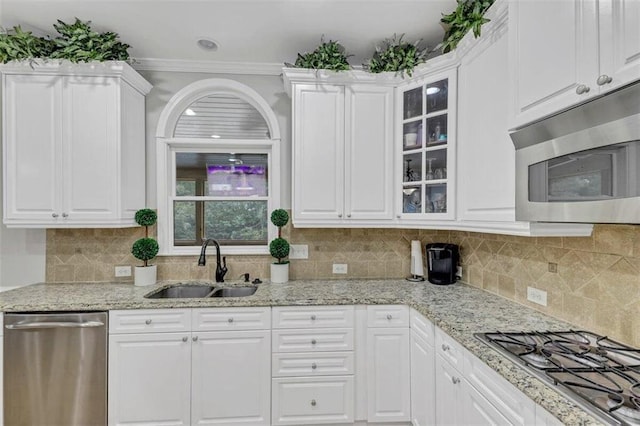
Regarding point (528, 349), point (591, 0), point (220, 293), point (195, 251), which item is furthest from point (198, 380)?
point (591, 0)

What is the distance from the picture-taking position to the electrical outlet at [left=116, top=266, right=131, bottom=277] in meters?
2.65

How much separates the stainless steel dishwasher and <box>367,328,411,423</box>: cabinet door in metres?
1.76

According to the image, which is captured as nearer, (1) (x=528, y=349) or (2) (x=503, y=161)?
(1) (x=528, y=349)

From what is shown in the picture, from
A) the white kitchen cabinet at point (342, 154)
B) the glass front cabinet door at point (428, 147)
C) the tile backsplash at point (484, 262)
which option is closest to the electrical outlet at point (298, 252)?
the tile backsplash at point (484, 262)

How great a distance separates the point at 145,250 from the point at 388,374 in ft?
6.63

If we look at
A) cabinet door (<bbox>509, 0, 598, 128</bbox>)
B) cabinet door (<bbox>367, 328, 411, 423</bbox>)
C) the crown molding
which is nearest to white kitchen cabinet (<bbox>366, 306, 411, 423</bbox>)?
cabinet door (<bbox>367, 328, 411, 423</bbox>)

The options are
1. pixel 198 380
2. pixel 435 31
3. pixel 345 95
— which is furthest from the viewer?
pixel 345 95

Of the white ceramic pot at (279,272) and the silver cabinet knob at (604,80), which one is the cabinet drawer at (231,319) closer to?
the white ceramic pot at (279,272)

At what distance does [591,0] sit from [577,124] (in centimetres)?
41

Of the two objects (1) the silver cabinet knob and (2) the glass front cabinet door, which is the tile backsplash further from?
(1) the silver cabinet knob

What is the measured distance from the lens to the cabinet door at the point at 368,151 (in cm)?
246

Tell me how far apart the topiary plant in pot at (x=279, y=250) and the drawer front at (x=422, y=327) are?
105cm

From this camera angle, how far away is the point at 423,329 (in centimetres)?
195

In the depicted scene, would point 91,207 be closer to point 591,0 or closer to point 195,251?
point 195,251
